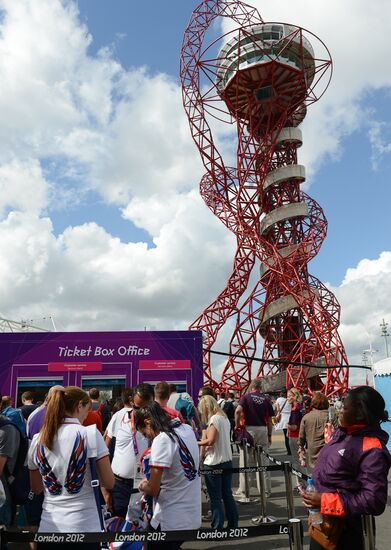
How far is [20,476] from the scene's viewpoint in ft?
13.5

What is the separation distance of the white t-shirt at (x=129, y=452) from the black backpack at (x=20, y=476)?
82 cm

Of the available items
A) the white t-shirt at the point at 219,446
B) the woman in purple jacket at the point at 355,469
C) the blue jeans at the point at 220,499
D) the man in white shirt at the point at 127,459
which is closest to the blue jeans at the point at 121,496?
the man in white shirt at the point at 127,459

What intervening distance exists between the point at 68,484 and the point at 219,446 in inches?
121

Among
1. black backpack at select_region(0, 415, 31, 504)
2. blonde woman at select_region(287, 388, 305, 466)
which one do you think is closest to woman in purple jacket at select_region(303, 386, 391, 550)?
black backpack at select_region(0, 415, 31, 504)

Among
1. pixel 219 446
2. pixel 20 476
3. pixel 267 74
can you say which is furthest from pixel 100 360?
pixel 267 74

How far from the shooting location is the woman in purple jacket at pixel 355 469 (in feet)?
8.19

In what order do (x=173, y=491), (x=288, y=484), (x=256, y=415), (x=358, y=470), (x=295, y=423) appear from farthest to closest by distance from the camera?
(x=295, y=423) → (x=256, y=415) → (x=288, y=484) → (x=173, y=491) → (x=358, y=470)

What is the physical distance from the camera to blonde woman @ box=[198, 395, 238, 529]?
5395 millimetres

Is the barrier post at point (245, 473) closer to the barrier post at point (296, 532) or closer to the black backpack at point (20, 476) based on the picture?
the black backpack at point (20, 476)

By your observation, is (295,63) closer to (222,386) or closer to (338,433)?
(222,386)

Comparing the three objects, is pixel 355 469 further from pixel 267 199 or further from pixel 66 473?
pixel 267 199

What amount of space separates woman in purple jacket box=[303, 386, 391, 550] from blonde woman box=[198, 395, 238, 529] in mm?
2789

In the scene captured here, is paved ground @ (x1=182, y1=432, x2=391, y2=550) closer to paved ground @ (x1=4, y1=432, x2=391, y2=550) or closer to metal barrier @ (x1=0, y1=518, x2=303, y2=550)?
paved ground @ (x1=4, y1=432, x2=391, y2=550)

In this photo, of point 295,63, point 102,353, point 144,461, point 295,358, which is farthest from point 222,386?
point 144,461
